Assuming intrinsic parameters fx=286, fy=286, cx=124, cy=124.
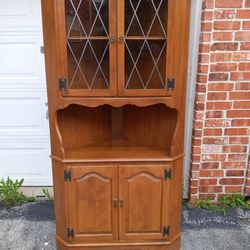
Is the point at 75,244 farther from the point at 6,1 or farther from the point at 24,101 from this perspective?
the point at 6,1

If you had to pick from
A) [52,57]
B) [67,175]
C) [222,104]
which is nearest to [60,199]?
[67,175]

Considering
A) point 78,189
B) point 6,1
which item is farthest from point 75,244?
point 6,1

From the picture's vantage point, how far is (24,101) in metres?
2.45

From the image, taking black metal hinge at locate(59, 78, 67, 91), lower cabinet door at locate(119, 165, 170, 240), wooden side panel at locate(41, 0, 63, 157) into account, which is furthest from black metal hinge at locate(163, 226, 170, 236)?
black metal hinge at locate(59, 78, 67, 91)

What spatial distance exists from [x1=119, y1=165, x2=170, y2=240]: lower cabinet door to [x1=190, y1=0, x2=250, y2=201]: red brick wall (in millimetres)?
627

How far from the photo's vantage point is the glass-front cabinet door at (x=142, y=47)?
1.50 m

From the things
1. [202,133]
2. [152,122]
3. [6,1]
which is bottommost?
[202,133]

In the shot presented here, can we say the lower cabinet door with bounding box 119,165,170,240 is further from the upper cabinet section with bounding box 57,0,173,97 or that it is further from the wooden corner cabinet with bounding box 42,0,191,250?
the upper cabinet section with bounding box 57,0,173,97

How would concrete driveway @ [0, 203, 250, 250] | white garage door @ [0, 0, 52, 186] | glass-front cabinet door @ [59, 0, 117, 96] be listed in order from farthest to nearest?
white garage door @ [0, 0, 52, 186], concrete driveway @ [0, 203, 250, 250], glass-front cabinet door @ [59, 0, 117, 96]

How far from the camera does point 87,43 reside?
152 centimetres

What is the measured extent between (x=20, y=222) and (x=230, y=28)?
2.14m

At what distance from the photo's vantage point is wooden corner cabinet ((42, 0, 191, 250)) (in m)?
1.50

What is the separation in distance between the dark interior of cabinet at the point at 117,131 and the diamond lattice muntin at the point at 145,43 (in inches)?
11.3

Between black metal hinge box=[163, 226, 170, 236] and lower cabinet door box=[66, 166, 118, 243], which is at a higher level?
lower cabinet door box=[66, 166, 118, 243]
